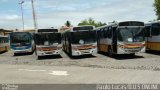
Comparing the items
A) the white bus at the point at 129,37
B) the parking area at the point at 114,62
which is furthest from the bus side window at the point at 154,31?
the white bus at the point at 129,37

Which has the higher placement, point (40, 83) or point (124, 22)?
point (124, 22)

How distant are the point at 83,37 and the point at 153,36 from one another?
19.3 feet

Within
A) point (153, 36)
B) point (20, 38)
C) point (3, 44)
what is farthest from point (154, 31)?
point (3, 44)

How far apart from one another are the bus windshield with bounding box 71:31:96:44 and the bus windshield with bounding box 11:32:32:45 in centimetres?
1173

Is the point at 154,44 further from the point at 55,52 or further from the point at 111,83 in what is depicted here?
A: the point at 111,83

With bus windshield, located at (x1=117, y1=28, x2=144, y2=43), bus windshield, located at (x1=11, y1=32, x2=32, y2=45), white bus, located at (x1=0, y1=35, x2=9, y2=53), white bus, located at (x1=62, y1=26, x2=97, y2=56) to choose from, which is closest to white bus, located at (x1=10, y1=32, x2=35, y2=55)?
bus windshield, located at (x1=11, y1=32, x2=32, y2=45)

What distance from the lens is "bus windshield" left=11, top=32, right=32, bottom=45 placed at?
3955cm

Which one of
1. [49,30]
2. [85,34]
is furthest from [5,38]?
[85,34]

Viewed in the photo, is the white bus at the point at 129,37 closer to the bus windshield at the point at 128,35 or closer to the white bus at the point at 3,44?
the bus windshield at the point at 128,35

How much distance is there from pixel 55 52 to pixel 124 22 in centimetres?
713

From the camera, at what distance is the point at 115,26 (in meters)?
27.6

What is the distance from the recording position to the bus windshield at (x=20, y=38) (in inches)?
1557

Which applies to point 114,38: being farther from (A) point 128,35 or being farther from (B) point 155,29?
(B) point 155,29

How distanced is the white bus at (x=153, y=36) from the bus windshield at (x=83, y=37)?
16.7 feet
